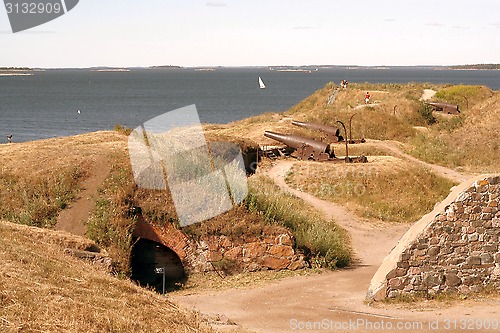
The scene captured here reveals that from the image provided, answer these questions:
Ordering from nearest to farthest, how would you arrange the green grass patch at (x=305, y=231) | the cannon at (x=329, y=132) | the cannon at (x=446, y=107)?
the green grass patch at (x=305, y=231), the cannon at (x=329, y=132), the cannon at (x=446, y=107)

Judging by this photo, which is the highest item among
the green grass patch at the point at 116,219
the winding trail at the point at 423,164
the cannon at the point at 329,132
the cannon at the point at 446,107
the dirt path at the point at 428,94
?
the green grass patch at the point at 116,219

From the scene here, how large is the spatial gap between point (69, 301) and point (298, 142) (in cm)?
2157

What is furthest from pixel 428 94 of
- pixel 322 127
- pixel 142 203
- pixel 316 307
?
pixel 316 307

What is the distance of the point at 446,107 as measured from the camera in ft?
149

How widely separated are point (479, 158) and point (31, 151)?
836 inches

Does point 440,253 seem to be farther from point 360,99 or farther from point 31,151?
point 360,99

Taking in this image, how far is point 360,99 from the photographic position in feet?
177

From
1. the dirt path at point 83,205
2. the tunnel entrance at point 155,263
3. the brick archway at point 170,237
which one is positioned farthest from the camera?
the brick archway at point 170,237

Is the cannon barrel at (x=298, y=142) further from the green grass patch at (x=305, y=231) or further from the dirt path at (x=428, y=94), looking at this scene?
the dirt path at (x=428, y=94)

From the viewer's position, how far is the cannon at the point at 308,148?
2900 centimetres

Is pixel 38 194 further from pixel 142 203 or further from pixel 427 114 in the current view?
pixel 427 114

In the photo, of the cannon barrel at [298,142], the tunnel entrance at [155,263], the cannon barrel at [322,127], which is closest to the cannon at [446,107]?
the cannon barrel at [322,127]

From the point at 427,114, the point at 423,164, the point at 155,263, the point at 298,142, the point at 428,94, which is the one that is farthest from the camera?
the point at 428,94

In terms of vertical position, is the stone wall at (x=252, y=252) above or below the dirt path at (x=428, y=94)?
below
